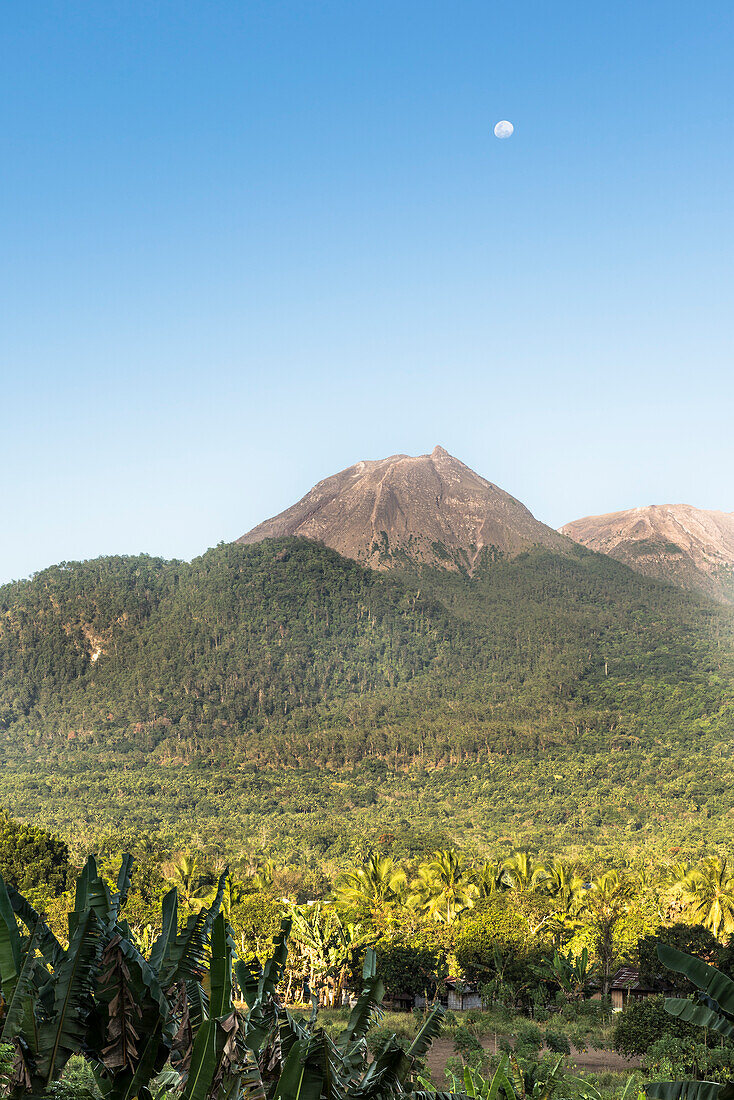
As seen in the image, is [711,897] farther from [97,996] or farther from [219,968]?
[97,996]

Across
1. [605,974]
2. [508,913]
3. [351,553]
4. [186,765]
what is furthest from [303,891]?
[351,553]

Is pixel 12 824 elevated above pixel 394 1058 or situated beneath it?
situated beneath

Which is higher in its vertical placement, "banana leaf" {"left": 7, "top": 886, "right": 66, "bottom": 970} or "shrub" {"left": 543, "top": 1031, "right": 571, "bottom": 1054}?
"banana leaf" {"left": 7, "top": 886, "right": 66, "bottom": 970}

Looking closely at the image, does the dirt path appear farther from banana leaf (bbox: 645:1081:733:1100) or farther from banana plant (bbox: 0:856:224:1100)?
banana plant (bbox: 0:856:224:1100)

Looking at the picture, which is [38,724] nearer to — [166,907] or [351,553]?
[351,553]

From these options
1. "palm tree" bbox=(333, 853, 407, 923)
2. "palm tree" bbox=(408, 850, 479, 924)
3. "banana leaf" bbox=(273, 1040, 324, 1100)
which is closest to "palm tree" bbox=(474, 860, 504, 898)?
"palm tree" bbox=(408, 850, 479, 924)

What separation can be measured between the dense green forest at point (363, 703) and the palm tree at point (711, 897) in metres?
27.6

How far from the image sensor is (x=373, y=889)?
1682 inches

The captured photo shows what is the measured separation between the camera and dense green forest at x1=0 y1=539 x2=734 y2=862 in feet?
272

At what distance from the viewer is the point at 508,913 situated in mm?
37125

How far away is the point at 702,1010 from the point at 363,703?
421 ft

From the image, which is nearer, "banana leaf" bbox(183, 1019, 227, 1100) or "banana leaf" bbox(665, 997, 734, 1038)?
"banana leaf" bbox(183, 1019, 227, 1100)

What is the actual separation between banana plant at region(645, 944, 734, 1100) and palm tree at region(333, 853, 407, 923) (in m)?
35.6

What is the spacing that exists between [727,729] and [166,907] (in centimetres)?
10731
